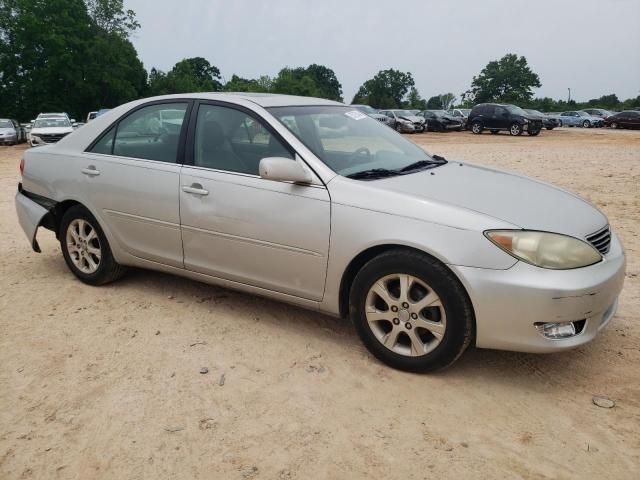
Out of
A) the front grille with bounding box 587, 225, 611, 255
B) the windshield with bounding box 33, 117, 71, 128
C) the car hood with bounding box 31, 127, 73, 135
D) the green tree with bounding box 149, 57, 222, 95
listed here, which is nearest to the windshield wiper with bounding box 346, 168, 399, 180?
the front grille with bounding box 587, 225, 611, 255

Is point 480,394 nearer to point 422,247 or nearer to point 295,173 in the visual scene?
point 422,247

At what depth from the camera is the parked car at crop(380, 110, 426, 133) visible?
3170cm

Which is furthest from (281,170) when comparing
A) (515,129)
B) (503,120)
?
(503,120)

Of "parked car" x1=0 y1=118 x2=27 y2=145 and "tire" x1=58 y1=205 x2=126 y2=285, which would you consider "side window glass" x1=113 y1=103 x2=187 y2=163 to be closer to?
"tire" x1=58 y1=205 x2=126 y2=285

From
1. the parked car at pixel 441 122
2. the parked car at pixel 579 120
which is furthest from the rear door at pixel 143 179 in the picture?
the parked car at pixel 579 120

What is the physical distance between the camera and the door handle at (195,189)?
378cm

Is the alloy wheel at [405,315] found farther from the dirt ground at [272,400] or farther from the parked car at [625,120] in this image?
the parked car at [625,120]

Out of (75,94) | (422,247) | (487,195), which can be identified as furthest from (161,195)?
(75,94)

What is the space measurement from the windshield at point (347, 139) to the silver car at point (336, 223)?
14 mm

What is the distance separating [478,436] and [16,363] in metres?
2.67

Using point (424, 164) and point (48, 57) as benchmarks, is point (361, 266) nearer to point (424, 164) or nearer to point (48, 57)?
point (424, 164)

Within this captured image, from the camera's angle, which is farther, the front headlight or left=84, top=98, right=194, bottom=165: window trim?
left=84, top=98, right=194, bottom=165: window trim

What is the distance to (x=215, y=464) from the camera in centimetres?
248

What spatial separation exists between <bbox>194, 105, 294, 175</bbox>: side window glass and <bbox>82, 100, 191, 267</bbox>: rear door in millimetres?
171
